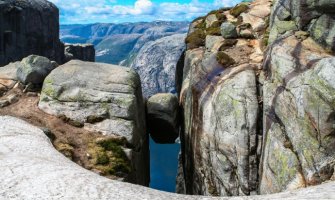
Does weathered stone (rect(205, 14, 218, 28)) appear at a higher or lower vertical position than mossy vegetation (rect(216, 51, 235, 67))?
higher

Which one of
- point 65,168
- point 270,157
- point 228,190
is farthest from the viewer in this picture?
point 228,190

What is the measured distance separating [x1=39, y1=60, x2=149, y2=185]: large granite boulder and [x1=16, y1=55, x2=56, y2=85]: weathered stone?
187 cm

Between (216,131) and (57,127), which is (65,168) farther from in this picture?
(216,131)

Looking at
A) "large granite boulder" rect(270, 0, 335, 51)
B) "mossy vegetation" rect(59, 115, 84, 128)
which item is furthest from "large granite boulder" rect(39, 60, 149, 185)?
"large granite boulder" rect(270, 0, 335, 51)

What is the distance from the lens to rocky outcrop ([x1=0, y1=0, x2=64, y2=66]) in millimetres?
134875

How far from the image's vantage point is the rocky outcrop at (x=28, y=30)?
134875 millimetres

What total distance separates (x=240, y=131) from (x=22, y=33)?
437ft

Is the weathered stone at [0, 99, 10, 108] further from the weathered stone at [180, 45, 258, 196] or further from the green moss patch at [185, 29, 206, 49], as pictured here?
the green moss patch at [185, 29, 206, 49]

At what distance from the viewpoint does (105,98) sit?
35.2 metres

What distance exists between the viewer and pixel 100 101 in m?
35.2

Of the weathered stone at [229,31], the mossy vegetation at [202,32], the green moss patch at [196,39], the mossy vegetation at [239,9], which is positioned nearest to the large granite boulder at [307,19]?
the weathered stone at [229,31]

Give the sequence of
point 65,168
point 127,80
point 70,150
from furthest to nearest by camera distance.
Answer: point 127,80 → point 70,150 → point 65,168

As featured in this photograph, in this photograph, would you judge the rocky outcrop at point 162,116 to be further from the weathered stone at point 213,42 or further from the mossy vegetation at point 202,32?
the weathered stone at point 213,42

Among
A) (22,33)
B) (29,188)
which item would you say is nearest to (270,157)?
(29,188)
